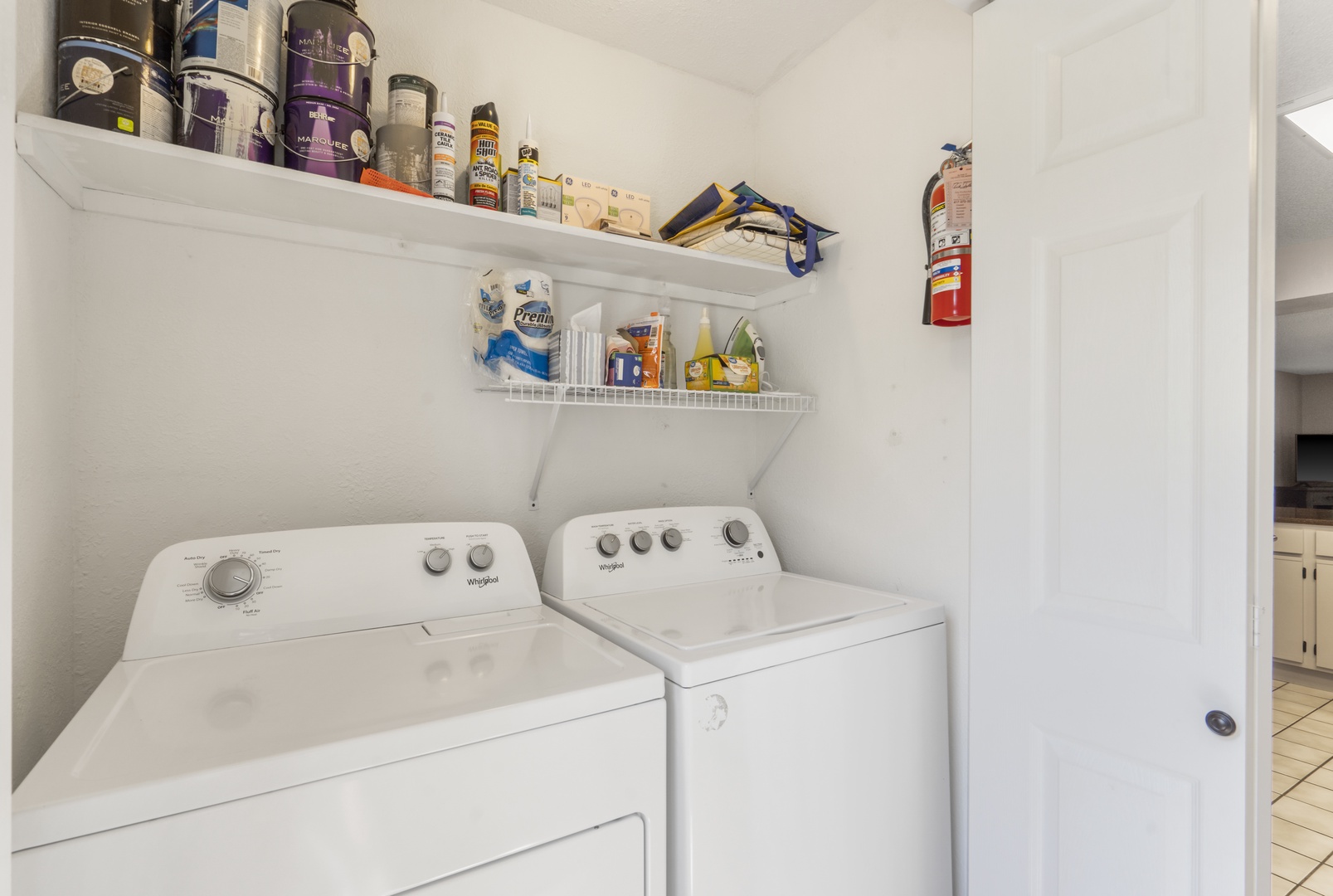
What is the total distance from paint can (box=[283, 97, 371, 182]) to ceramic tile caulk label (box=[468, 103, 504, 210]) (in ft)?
0.81

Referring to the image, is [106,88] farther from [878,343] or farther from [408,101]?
[878,343]

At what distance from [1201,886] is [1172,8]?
134 centimetres

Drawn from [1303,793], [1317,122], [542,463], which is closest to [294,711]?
[542,463]

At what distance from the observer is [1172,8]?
98 cm

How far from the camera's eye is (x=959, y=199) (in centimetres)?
130

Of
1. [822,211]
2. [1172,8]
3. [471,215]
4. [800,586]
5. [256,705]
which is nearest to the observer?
[256,705]

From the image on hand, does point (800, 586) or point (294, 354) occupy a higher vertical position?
point (294, 354)

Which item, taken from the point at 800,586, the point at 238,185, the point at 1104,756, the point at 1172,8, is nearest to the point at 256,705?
the point at 238,185

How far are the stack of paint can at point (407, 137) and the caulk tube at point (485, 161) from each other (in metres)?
0.09

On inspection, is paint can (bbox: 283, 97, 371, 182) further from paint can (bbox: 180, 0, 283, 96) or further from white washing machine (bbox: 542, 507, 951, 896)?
white washing machine (bbox: 542, 507, 951, 896)

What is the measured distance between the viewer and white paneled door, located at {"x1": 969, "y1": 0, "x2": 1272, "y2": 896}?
2.99ft

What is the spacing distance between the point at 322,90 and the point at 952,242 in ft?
4.25

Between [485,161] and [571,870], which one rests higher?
[485,161]

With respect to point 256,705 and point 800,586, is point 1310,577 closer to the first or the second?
point 800,586
